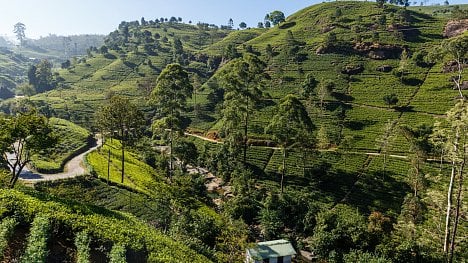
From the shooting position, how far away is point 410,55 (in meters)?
101

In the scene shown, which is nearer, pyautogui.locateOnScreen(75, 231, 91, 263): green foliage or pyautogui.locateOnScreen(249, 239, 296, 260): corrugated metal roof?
pyautogui.locateOnScreen(75, 231, 91, 263): green foliage

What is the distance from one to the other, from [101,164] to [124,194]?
14.8 meters

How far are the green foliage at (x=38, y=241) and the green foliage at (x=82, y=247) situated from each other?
1633mm

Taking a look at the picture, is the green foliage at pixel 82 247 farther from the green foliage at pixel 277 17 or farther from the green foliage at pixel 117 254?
the green foliage at pixel 277 17

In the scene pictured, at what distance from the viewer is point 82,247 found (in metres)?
20.3

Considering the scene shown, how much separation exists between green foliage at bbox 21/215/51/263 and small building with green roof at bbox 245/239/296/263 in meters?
20.0

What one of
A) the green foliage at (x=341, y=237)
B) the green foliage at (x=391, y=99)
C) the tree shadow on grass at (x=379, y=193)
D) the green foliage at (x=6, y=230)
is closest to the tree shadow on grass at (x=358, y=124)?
the green foliage at (x=391, y=99)

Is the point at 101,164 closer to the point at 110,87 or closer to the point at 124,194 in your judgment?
the point at 124,194

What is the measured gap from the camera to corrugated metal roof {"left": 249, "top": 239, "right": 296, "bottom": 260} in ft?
119

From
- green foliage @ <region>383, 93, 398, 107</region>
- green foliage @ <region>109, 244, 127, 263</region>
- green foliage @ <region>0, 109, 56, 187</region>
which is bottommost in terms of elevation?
green foliage @ <region>109, 244, 127, 263</region>

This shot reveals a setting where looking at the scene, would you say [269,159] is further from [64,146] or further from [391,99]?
[64,146]

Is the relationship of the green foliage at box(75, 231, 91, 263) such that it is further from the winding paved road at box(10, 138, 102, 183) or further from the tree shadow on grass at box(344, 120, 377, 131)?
the tree shadow on grass at box(344, 120, 377, 131)

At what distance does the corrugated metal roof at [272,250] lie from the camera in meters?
36.4

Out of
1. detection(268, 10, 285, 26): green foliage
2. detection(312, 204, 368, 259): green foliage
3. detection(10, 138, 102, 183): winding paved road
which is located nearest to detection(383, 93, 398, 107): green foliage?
detection(312, 204, 368, 259): green foliage
